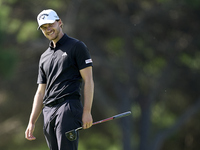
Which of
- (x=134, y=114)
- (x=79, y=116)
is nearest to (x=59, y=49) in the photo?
(x=79, y=116)

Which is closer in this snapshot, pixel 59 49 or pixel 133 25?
pixel 59 49

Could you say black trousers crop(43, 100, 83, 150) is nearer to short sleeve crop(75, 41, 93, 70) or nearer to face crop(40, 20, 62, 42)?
short sleeve crop(75, 41, 93, 70)

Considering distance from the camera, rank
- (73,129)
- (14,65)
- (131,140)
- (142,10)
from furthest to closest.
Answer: (131,140) < (142,10) < (14,65) < (73,129)

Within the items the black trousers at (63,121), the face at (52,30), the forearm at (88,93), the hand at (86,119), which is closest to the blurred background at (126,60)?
the face at (52,30)

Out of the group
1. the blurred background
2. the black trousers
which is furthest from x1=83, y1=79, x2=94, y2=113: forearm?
the blurred background

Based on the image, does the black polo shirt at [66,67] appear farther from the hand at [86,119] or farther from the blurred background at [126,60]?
the blurred background at [126,60]

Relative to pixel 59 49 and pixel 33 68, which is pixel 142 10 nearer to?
pixel 33 68

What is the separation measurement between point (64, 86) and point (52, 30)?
517 mm

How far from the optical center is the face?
4367 millimetres

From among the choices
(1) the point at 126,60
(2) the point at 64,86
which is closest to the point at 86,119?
(2) the point at 64,86

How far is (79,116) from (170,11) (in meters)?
13.8

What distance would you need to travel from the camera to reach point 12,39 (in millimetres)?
17750

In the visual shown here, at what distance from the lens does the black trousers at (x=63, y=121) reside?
421 centimetres

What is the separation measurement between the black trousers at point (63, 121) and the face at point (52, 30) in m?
0.58
